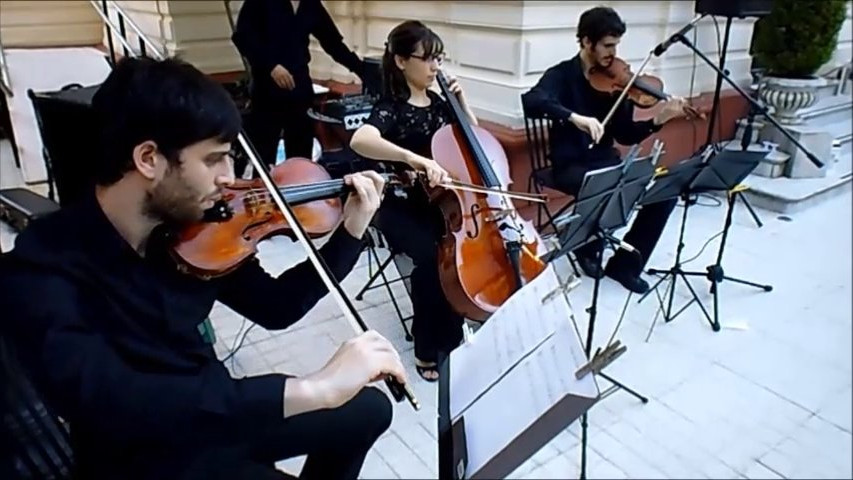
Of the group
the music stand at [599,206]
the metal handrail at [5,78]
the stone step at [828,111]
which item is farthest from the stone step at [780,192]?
the metal handrail at [5,78]

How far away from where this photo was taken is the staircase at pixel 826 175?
2.66ft

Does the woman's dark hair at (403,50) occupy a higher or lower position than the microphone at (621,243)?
higher

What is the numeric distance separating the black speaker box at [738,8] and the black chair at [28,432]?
145 cm

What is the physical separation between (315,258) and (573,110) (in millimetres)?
1348

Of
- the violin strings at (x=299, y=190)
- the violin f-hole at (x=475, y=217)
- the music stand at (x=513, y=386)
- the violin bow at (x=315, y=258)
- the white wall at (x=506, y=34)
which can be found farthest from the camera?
the white wall at (x=506, y=34)

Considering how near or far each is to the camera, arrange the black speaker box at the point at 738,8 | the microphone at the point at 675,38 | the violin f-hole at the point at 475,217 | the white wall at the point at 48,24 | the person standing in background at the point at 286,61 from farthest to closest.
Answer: the white wall at the point at 48,24, the microphone at the point at 675,38, the person standing in background at the point at 286,61, the black speaker box at the point at 738,8, the violin f-hole at the point at 475,217

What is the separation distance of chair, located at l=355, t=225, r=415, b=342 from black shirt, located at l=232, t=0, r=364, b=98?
0.60 m

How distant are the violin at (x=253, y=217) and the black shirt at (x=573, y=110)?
1096 mm

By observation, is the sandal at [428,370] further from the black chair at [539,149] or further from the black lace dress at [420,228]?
the black chair at [539,149]

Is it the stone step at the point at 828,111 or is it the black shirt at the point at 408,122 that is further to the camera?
the black shirt at the point at 408,122

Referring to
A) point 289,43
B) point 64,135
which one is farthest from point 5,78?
point 289,43

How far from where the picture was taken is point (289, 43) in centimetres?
157

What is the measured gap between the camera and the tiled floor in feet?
2.88

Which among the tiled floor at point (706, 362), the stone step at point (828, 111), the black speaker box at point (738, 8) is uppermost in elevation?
the black speaker box at point (738, 8)
